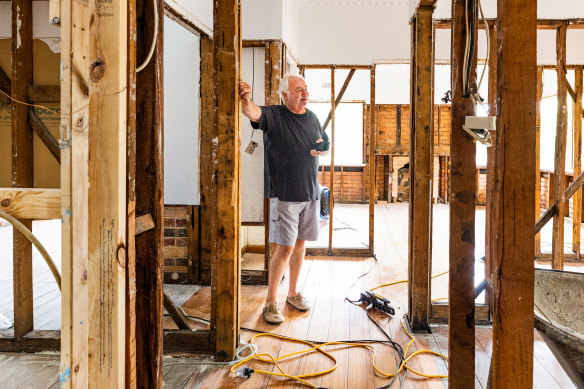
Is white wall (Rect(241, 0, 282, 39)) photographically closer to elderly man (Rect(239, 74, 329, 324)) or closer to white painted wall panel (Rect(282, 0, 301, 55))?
white painted wall panel (Rect(282, 0, 301, 55))

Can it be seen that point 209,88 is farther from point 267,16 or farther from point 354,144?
point 354,144

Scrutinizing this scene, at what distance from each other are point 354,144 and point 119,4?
386 inches

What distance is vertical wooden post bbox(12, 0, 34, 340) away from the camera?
2262 mm

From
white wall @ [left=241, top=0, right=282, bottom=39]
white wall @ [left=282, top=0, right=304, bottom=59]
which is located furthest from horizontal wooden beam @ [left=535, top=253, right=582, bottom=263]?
white wall @ [left=241, top=0, right=282, bottom=39]

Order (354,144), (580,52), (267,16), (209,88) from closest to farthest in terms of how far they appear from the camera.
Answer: (209,88) → (267,16) → (580,52) → (354,144)

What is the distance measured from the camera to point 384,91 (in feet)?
31.6

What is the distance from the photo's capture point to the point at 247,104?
240 cm

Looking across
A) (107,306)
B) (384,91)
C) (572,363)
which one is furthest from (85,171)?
(384,91)

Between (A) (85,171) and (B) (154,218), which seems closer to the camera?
(A) (85,171)

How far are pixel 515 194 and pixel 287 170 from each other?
73.5 inches

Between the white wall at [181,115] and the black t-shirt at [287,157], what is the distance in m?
0.97

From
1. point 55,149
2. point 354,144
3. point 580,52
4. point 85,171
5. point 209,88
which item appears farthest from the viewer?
point 354,144

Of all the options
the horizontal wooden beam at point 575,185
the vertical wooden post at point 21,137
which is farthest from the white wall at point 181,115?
the horizontal wooden beam at point 575,185

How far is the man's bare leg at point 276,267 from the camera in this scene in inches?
108
